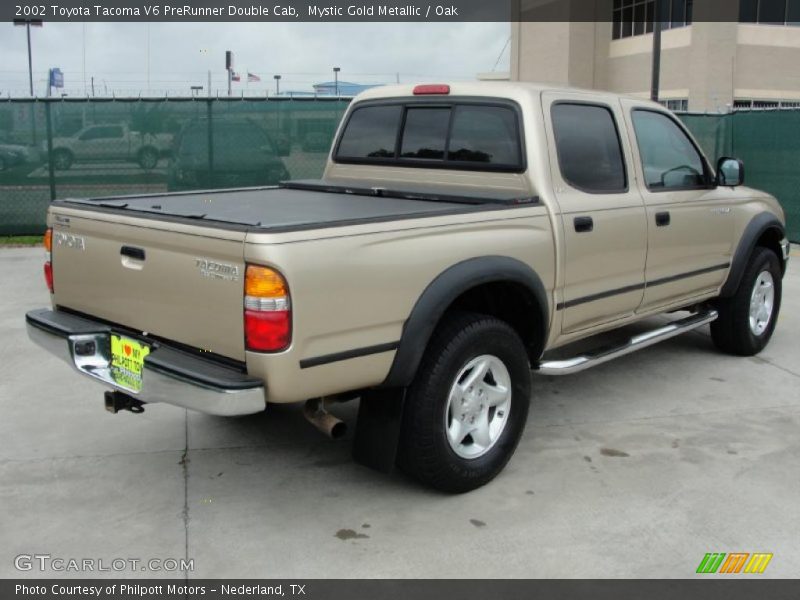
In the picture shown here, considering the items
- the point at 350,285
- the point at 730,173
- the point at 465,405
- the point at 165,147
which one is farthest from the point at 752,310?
the point at 165,147

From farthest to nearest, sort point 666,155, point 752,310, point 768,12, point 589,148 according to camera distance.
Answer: point 768,12 → point 752,310 → point 666,155 → point 589,148

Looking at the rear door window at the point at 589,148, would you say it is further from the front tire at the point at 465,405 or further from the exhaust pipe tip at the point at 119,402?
the exhaust pipe tip at the point at 119,402

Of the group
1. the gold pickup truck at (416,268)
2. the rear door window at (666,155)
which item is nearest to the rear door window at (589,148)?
the gold pickup truck at (416,268)

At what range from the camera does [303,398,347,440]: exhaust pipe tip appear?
145 inches

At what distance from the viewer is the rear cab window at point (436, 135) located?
4.64 meters

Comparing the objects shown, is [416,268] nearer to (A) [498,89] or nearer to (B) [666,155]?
(A) [498,89]

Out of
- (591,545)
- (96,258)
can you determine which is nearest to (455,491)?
(591,545)

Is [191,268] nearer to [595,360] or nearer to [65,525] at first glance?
[65,525]

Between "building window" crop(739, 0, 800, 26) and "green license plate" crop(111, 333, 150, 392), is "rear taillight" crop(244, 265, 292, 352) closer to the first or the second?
"green license plate" crop(111, 333, 150, 392)

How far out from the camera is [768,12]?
2864 cm

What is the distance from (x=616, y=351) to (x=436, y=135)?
1.64 metres

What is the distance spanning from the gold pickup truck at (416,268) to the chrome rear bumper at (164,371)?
0.01 meters

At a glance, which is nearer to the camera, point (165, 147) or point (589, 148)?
point (589, 148)

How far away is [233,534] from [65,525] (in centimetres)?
75
